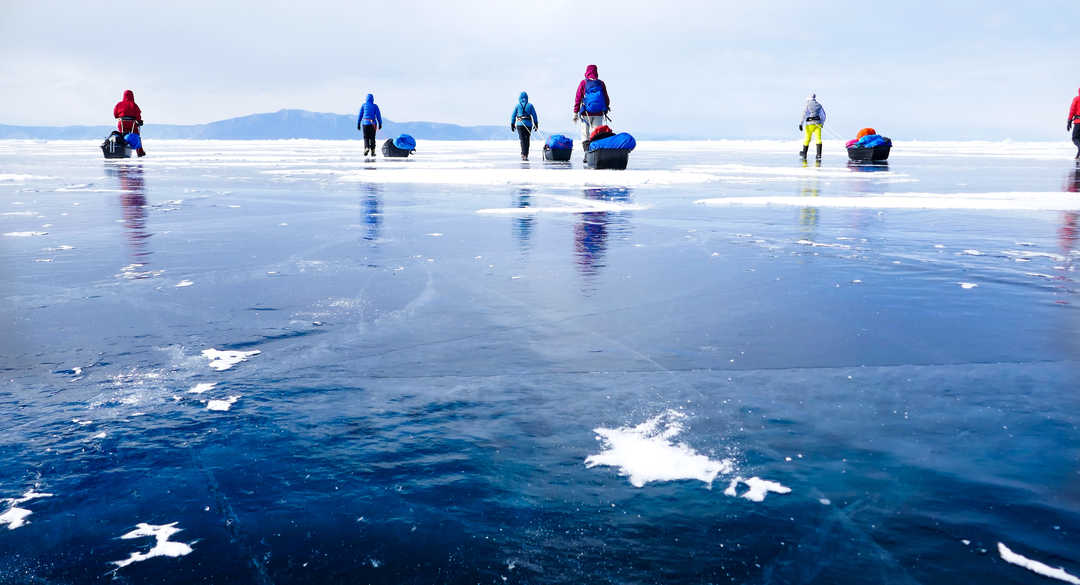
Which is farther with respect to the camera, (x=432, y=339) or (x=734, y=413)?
(x=432, y=339)

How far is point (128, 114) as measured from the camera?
2756 centimetres

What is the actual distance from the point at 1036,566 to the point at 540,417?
60.7 inches

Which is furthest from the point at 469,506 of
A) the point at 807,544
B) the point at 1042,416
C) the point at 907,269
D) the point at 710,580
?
the point at 907,269

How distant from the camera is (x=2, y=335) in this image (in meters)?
A: 4.19

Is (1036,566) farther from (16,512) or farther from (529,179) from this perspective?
(529,179)

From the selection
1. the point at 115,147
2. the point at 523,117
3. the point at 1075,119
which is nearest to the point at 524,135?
the point at 523,117

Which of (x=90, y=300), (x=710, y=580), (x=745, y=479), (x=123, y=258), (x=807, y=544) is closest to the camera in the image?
(x=710, y=580)

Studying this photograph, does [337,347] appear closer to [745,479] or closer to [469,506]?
[469,506]

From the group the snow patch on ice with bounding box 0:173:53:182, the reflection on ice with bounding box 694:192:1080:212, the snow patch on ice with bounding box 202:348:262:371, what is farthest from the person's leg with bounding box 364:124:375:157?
the snow patch on ice with bounding box 202:348:262:371

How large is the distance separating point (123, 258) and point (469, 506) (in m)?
5.48

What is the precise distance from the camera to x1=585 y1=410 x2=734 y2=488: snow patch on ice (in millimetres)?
2531

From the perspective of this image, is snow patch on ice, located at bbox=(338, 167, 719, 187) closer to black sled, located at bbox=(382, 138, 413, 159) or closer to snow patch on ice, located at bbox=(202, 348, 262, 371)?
snow patch on ice, located at bbox=(202, 348, 262, 371)

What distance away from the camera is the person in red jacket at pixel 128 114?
27.1 metres

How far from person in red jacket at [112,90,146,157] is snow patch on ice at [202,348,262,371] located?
26752mm
